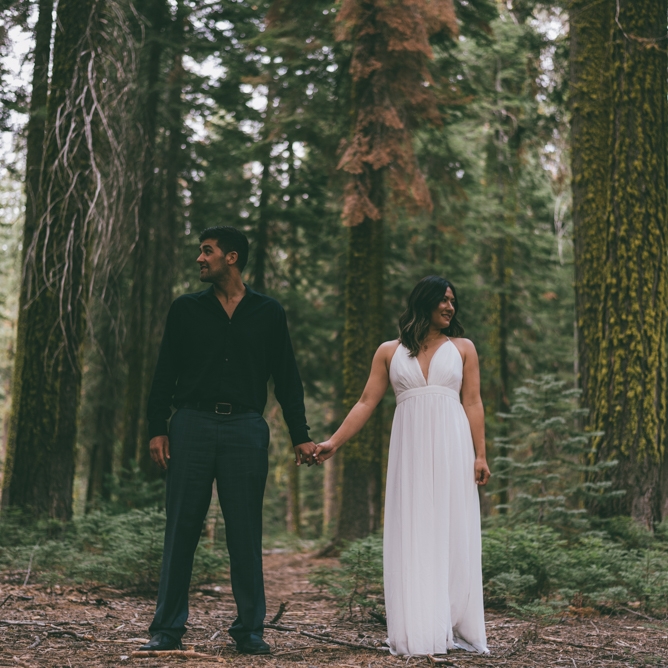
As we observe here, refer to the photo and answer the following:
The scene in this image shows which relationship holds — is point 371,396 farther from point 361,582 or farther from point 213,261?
point 361,582

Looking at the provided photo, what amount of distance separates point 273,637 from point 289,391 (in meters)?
1.82

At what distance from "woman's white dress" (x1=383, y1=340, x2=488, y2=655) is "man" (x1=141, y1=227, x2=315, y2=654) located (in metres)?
0.73

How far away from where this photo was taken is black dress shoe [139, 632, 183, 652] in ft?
15.0

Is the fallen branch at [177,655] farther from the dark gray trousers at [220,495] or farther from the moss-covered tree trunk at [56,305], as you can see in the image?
the moss-covered tree trunk at [56,305]

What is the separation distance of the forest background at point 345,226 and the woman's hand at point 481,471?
1.85 meters

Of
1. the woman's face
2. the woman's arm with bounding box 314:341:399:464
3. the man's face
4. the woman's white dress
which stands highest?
the man's face

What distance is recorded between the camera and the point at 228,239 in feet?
16.6

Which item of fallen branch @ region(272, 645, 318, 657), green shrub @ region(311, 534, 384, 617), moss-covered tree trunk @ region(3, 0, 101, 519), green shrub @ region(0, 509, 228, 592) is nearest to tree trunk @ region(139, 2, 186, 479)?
moss-covered tree trunk @ region(3, 0, 101, 519)

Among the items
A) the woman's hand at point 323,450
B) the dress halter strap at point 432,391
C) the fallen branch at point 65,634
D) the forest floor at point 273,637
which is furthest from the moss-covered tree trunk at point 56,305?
the dress halter strap at point 432,391

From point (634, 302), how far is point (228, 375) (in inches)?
216

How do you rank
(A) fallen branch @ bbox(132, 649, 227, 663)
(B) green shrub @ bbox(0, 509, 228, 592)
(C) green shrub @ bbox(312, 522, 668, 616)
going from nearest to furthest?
1. (A) fallen branch @ bbox(132, 649, 227, 663)
2. (C) green shrub @ bbox(312, 522, 668, 616)
3. (B) green shrub @ bbox(0, 509, 228, 592)

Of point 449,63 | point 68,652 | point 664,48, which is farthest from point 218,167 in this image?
point 68,652

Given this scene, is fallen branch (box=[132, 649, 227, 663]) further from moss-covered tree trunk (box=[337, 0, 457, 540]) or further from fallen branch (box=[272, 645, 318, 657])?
moss-covered tree trunk (box=[337, 0, 457, 540])

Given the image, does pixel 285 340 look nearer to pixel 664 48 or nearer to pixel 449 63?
pixel 664 48
